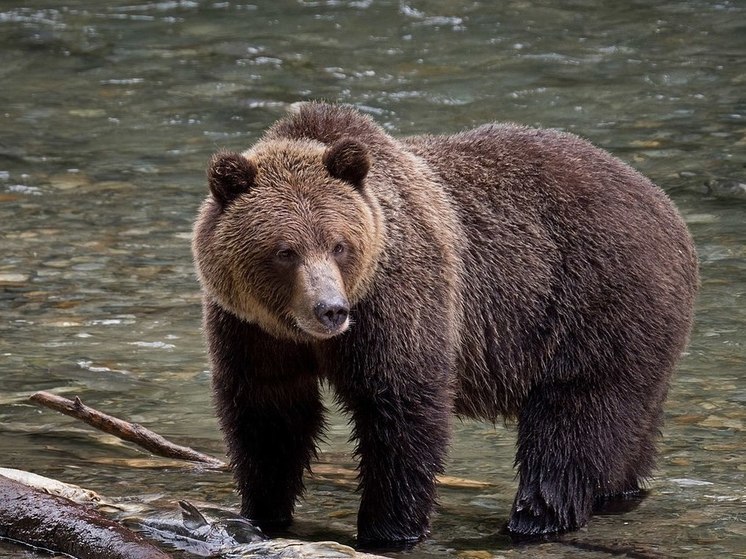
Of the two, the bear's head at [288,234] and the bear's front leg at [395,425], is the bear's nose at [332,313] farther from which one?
the bear's front leg at [395,425]

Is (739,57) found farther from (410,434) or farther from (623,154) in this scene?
(410,434)

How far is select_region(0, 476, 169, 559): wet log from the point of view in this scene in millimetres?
5781

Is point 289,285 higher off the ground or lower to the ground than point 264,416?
higher

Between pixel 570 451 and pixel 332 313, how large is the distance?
197 cm

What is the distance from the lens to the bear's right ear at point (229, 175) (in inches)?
258

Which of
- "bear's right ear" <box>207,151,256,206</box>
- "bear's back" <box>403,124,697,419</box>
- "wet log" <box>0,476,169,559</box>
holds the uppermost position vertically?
"bear's right ear" <box>207,151,256,206</box>

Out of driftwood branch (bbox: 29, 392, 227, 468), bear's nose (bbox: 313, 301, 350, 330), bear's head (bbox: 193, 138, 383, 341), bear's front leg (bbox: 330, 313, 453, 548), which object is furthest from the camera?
driftwood branch (bbox: 29, 392, 227, 468)

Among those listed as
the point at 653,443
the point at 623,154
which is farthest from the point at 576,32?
the point at 653,443

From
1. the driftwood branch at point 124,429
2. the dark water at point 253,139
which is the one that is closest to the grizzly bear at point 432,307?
the dark water at point 253,139

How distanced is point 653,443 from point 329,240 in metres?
2.65

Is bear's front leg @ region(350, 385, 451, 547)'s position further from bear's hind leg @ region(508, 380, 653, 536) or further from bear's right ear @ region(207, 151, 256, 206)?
bear's right ear @ region(207, 151, 256, 206)

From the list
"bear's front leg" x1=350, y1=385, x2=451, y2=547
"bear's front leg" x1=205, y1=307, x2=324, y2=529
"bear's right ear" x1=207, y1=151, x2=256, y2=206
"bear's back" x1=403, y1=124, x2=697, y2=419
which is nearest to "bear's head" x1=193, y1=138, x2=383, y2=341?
"bear's right ear" x1=207, y1=151, x2=256, y2=206

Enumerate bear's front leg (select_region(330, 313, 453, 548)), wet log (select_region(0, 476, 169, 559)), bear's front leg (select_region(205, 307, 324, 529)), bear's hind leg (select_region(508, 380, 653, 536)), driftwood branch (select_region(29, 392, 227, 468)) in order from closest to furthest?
wet log (select_region(0, 476, 169, 559))
bear's front leg (select_region(330, 313, 453, 548))
bear's front leg (select_region(205, 307, 324, 529))
bear's hind leg (select_region(508, 380, 653, 536))
driftwood branch (select_region(29, 392, 227, 468))

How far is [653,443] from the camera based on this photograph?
807 centimetres
